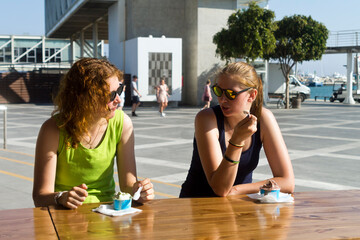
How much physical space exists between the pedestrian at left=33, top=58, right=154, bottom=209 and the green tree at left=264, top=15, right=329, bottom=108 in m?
23.6

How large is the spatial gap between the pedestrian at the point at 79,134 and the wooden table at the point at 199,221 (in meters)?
0.32

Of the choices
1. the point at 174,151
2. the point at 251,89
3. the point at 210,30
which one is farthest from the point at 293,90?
the point at 251,89

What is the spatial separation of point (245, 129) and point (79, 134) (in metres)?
0.92

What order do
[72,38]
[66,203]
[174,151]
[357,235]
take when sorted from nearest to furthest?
[357,235], [66,203], [174,151], [72,38]

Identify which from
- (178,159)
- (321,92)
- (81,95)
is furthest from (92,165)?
(321,92)

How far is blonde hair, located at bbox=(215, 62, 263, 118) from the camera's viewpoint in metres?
2.88

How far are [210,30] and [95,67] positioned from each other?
26.5 metres

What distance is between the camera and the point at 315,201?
102 inches

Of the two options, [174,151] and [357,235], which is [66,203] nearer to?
[357,235]

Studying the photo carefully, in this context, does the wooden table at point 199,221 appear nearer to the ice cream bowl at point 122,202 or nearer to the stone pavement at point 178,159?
the ice cream bowl at point 122,202

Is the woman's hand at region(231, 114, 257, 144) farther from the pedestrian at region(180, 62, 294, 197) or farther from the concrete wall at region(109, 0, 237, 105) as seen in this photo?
the concrete wall at region(109, 0, 237, 105)

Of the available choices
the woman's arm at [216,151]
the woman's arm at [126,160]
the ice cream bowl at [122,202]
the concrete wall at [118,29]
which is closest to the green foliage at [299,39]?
the concrete wall at [118,29]

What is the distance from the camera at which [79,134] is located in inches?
104

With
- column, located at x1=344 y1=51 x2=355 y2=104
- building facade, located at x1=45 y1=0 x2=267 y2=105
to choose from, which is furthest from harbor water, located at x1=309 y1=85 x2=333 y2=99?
building facade, located at x1=45 y1=0 x2=267 y2=105
